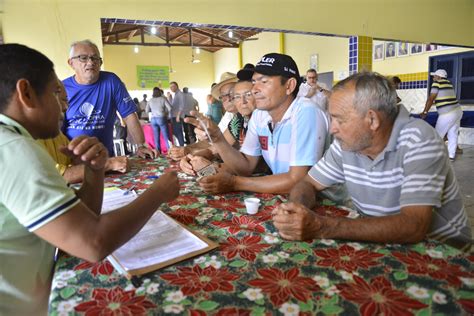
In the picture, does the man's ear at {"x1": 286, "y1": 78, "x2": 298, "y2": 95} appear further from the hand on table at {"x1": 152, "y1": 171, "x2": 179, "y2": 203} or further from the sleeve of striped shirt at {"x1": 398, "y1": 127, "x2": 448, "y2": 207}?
the hand on table at {"x1": 152, "y1": 171, "x2": 179, "y2": 203}

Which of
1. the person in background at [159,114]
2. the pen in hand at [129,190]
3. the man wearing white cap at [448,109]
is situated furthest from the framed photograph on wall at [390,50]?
the pen in hand at [129,190]

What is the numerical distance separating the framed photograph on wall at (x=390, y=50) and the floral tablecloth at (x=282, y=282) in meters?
8.76

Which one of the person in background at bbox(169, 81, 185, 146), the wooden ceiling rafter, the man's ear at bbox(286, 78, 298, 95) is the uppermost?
the wooden ceiling rafter

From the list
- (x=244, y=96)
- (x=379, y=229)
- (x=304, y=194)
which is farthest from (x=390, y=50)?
(x=379, y=229)

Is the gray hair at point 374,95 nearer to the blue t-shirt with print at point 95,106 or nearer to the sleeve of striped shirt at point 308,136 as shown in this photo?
the sleeve of striped shirt at point 308,136

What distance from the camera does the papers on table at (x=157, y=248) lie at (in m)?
0.89

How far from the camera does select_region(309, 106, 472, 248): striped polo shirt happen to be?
1122 mm

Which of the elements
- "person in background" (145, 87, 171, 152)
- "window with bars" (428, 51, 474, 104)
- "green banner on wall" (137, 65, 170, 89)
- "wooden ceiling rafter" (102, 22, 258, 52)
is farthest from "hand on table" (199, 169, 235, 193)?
"green banner on wall" (137, 65, 170, 89)

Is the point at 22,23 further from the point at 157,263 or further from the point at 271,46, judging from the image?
the point at 271,46

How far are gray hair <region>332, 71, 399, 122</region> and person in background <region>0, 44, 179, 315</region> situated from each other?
72cm

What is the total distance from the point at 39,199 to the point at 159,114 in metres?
7.80

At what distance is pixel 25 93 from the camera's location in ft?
2.85

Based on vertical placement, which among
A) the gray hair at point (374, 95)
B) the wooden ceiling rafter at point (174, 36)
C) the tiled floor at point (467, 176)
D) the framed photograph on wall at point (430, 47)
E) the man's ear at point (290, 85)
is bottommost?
the tiled floor at point (467, 176)

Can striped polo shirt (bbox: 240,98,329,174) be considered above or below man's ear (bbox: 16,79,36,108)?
below
